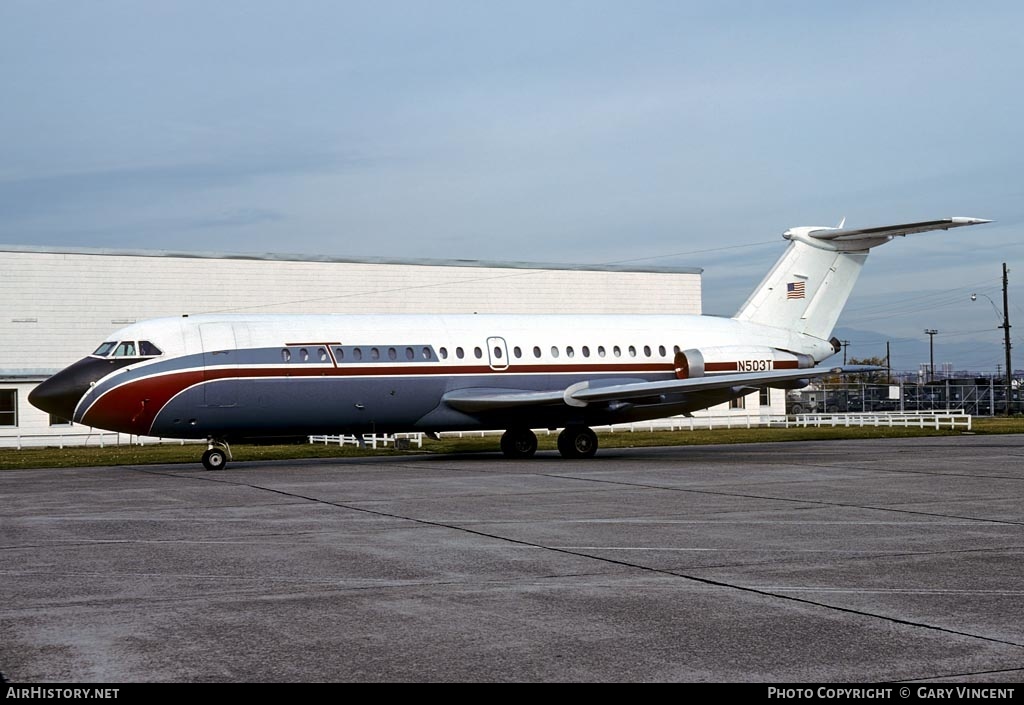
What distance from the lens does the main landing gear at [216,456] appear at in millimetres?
27891

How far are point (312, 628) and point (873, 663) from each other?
386cm

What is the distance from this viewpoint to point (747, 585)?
1027cm

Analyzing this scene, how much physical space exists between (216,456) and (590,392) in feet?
30.6

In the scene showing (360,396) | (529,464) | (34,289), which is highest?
(34,289)

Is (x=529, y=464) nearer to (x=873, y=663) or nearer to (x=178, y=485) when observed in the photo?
(x=178, y=485)

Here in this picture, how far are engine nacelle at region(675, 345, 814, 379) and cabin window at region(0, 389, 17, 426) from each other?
2896cm

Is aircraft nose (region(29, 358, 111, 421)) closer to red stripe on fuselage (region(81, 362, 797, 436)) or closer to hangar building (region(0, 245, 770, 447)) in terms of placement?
red stripe on fuselage (region(81, 362, 797, 436))

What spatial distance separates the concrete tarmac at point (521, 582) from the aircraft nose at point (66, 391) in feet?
17.8

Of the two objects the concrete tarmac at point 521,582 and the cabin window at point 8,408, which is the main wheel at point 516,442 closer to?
the concrete tarmac at point 521,582

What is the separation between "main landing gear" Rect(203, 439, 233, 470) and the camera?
91.5 feet

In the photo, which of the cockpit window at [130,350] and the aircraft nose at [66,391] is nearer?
the aircraft nose at [66,391]

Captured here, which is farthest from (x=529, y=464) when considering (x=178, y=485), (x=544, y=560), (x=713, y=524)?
(x=544, y=560)

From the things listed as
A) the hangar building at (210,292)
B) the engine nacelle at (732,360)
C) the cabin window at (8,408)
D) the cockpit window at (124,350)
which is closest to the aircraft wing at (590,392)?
the engine nacelle at (732,360)

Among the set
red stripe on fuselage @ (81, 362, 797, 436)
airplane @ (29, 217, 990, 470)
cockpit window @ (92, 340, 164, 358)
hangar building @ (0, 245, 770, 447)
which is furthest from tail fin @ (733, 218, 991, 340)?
hangar building @ (0, 245, 770, 447)
